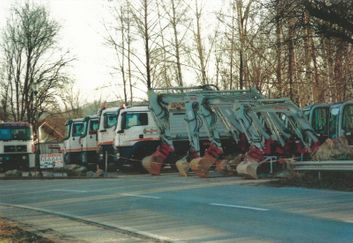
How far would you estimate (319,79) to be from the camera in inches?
1294

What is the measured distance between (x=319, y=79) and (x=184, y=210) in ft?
69.8

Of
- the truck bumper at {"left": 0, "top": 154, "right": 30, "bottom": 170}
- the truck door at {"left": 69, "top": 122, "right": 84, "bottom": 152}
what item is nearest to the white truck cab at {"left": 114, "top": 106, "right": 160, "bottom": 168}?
the truck door at {"left": 69, "top": 122, "right": 84, "bottom": 152}

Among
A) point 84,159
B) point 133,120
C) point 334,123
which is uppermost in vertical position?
point 133,120

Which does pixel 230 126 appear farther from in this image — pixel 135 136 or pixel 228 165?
pixel 135 136

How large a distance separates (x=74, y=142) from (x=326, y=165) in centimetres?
2049

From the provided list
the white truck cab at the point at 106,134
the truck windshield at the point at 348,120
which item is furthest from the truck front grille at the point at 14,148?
the truck windshield at the point at 348,120

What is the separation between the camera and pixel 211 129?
2411 centimetres

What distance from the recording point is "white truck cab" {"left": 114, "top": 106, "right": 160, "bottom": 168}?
27.3m

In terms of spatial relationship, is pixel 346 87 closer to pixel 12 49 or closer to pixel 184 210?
pixel 184 210

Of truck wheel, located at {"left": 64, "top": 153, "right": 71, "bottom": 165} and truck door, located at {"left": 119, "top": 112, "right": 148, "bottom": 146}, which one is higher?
truck door, located at {"left": 119, "top": 112, "right": 148, "bottom": 146}

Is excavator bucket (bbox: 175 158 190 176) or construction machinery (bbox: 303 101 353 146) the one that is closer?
construction machinery (bbox: 303 101 353 146)

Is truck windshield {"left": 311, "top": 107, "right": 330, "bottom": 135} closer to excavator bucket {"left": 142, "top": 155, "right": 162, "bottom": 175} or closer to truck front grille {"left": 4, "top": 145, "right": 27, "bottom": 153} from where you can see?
excavator bucket {"left": 142, "top": 155, "right": 162, "bottom": 175}

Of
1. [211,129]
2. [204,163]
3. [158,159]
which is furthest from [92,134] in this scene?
[204,163]

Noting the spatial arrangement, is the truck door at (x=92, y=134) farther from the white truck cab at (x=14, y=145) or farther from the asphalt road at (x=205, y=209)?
the asphalt road at (x=205, y=209)
